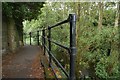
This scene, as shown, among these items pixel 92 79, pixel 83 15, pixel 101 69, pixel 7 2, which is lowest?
pixel 92 79

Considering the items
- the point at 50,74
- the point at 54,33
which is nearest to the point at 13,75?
the point at 50,74

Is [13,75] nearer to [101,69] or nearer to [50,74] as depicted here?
[50,74]

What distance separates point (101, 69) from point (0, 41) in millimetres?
4670

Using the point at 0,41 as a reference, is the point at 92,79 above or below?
below

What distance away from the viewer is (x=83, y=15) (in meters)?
5.82

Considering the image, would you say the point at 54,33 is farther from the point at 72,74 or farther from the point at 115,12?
the point at 72,74

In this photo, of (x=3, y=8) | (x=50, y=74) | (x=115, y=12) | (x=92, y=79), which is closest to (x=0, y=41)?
(x=3, y=8)

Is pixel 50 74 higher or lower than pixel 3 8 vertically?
lower

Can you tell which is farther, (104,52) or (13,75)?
(104,52)

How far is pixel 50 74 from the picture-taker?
10.6 feet

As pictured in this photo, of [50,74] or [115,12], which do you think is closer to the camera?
[50,74]

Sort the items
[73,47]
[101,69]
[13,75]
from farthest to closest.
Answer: [101,69]
[13,75]
[73,47]

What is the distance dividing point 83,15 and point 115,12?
5.37 m

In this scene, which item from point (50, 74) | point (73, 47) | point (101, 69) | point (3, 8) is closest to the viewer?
point (73, 47)
